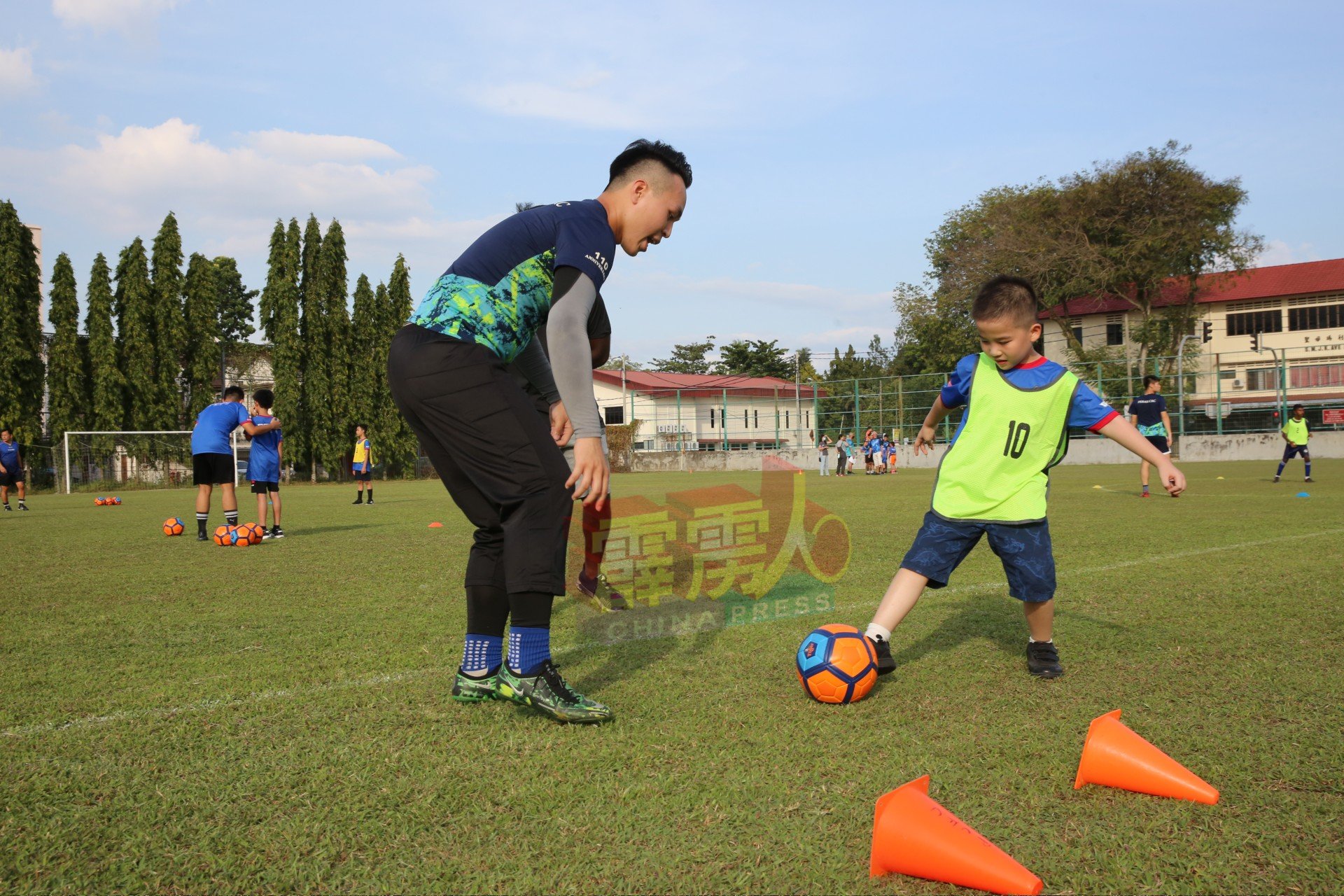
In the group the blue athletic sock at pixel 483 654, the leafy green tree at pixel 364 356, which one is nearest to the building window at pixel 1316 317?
the leafy green tree at pixel 364 356

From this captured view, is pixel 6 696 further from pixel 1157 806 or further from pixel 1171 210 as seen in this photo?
pixel 1171 210

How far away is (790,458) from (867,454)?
4.71m

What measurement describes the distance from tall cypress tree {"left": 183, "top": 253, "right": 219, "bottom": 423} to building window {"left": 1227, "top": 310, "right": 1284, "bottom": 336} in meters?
58.2

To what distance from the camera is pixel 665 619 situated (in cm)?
521

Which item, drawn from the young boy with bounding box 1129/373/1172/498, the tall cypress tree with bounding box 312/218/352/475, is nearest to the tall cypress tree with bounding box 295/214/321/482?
the tall cypress tree with bounding box 312/218/352/475

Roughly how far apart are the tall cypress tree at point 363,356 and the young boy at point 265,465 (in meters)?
29.7

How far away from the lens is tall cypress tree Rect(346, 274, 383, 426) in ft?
132

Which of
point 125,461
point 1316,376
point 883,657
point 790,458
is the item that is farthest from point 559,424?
point 790,458

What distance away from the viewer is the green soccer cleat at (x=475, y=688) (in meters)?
3.40

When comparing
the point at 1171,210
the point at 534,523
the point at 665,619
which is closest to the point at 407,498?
the point at 665,619

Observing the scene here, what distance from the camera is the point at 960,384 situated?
403 centimetres

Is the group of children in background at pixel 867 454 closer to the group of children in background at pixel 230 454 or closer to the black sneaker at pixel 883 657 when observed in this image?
the group of children in background at pixel 230 454

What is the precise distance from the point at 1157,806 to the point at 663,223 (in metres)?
2.37

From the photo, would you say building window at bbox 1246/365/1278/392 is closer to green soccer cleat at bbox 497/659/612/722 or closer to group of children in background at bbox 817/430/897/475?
group of children in background at bbox 817/430/897/475
